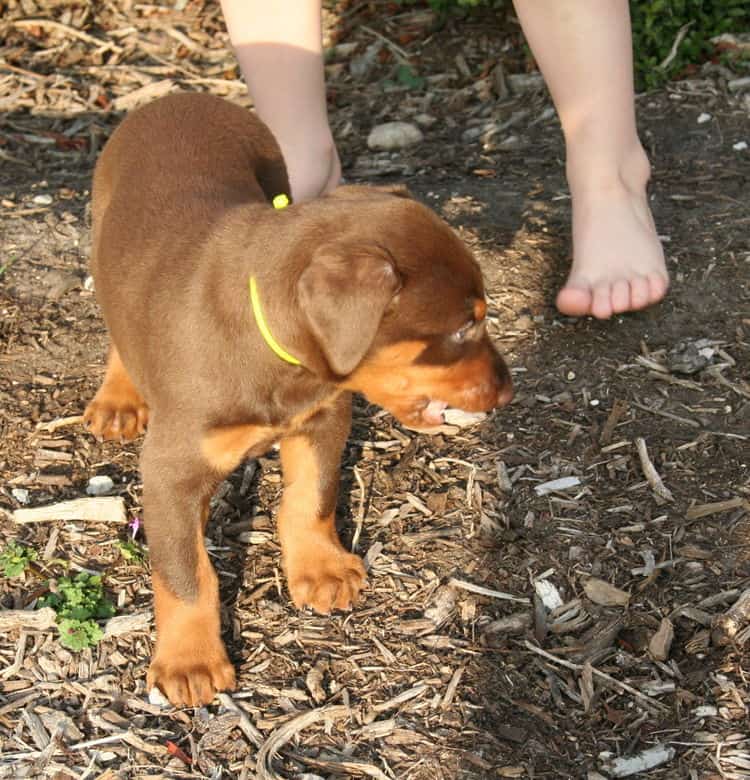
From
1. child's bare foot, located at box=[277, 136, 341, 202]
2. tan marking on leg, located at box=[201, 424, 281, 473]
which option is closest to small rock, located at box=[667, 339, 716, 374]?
child's bare foot, located at box=[277, 136, 341, 202]

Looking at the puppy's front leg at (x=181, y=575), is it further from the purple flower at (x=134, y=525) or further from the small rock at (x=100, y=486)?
the small rock at (x=100, y=486)

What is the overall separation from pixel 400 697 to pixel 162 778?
2.28 feet

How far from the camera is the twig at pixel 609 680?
3.51 m

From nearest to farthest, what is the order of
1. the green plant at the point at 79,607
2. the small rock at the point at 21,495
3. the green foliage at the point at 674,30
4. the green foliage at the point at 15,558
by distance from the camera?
the green plant at the point at 79,607 → the green foliage at the point at 15,558 → the small rock at the point at 21,495 → the green foliage at the point at 674,30

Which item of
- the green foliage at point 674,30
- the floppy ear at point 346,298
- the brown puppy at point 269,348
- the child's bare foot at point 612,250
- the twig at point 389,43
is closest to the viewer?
the floppy ear at point 346,298

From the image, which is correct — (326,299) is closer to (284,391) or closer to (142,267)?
(284,391)

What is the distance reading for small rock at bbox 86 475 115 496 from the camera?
14.4ft

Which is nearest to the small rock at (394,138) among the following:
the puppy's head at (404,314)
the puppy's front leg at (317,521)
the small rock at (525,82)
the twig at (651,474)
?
the small rock at (525,82)

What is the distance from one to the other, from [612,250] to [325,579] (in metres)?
1.90

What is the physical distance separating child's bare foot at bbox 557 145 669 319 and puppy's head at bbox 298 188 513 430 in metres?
1.30

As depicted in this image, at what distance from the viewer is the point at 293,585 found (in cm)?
396

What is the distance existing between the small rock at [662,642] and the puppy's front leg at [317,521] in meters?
0.92

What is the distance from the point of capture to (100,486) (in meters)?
4.42

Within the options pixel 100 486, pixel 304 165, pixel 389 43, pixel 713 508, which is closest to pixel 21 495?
pixel 100 486
